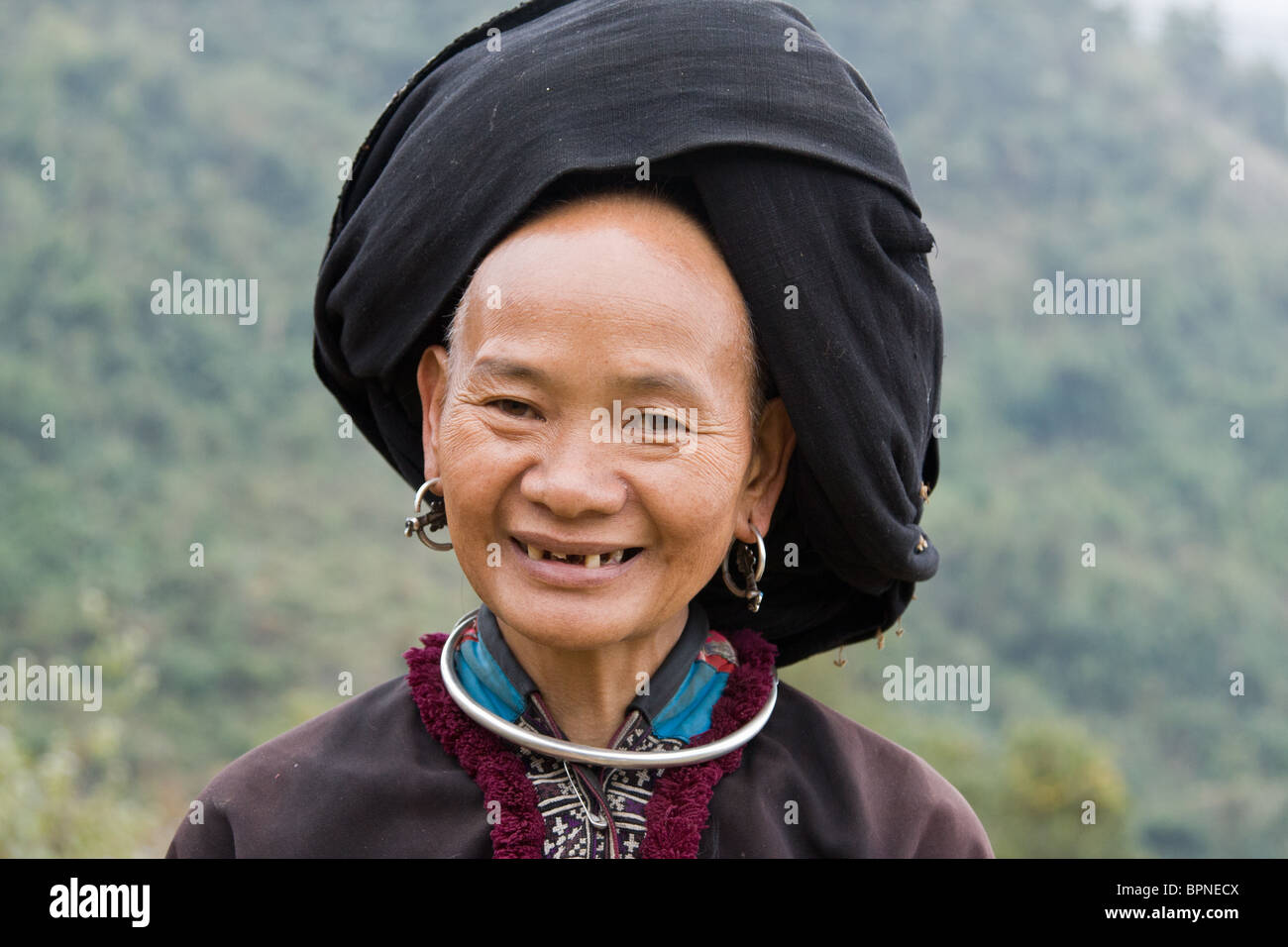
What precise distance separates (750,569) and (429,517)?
0.58 m

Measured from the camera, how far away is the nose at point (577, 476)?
199 centimetres

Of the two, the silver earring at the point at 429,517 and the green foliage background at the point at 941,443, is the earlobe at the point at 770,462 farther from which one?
the green foliage background at the point at 941,443

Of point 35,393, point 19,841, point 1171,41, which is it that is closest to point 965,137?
point 1171,41

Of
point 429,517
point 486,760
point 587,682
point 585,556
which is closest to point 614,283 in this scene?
point 585,556

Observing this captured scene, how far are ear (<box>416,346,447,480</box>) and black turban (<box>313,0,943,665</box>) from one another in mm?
39

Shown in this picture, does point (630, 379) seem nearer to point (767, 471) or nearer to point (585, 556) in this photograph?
point (585, 556)

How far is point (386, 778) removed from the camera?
2236 millimetres

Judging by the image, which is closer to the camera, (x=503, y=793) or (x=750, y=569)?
(x=503, y=793)

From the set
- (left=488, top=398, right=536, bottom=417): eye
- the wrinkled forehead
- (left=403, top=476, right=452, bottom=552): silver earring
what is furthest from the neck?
the wrinkled forehead

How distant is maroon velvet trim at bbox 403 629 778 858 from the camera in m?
2.16

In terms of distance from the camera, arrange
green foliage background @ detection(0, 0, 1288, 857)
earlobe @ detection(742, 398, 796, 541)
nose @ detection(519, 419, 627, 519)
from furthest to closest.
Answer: green foliage background @ detection(0, 0, 1288, 857), earlobe @ detection(742, 398, 796, 541), nose @ detection(519, 419, 627, 519)

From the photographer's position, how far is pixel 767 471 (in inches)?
90.7

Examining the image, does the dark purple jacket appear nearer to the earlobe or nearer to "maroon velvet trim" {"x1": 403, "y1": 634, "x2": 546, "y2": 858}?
"maroon velvet trim" {"x1": 403, "y1": 634, "x2": 546, "y2": 858}

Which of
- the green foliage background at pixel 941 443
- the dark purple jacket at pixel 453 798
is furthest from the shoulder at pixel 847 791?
the green foliage background at pixel 941 443
